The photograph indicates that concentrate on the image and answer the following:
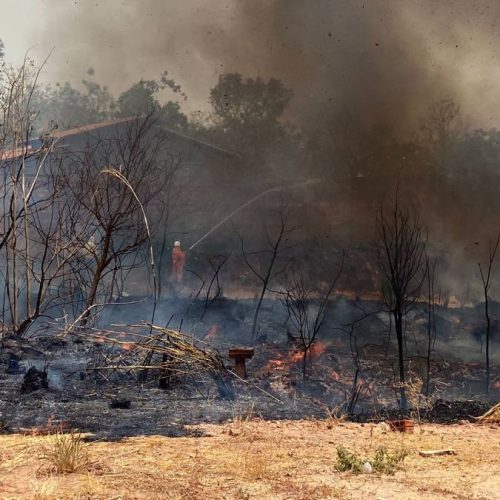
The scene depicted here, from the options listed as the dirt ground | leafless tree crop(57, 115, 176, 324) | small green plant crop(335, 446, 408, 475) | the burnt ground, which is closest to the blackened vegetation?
the burnt ground

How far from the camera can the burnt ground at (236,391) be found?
6.18 m

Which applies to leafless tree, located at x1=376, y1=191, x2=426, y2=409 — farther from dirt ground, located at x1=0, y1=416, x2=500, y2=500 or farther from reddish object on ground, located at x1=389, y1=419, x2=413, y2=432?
dirt ground, located at x1=0, y1=416, x2=500, y2=500

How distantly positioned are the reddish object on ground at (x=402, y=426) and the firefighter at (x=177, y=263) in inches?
389

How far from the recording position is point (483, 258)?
1496 cm

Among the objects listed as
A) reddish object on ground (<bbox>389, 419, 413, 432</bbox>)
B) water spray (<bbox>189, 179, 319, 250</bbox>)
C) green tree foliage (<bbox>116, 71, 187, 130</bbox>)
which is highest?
green tree foliage (<bbox>116, 71, 187, 130</bbox>)

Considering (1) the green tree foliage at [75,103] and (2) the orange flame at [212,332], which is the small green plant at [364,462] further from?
(1) the green tree foliage at [75,103]

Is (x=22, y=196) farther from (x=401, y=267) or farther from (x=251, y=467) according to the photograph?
(x=251, y=467)

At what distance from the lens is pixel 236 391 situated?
7609 mm

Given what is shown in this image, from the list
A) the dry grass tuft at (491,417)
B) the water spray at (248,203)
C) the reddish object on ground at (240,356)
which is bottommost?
the dry grass tuft at (491,417)

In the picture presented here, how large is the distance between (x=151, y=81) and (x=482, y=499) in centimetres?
1553

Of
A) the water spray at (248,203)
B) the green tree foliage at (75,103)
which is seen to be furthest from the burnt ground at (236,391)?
the green tree foliage at (75,103)

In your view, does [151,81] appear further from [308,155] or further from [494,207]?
[494,207]

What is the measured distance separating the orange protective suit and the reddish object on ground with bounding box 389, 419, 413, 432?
9988 mm

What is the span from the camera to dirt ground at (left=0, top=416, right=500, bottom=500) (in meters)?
4.01
